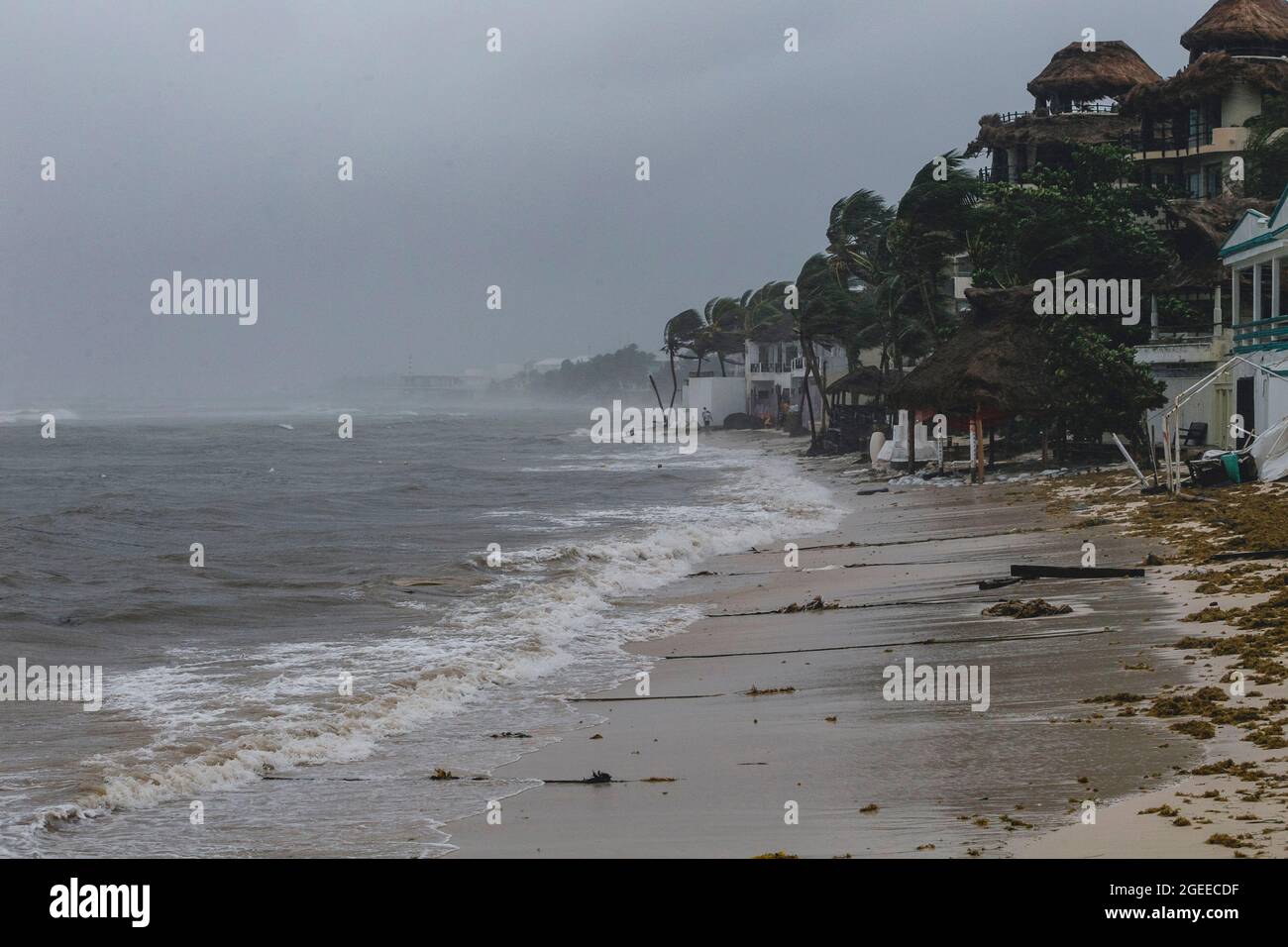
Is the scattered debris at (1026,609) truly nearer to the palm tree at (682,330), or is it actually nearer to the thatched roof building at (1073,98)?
the thatched roof building at (1073,98)

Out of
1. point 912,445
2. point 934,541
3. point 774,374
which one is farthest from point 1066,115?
point 774,374

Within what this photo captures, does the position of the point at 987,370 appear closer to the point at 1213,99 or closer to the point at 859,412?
the point at 1213,99

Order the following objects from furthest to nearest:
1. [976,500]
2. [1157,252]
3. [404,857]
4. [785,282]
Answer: [785,282] < [1157,252] < [976,500] < [404,857]

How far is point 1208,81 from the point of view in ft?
160

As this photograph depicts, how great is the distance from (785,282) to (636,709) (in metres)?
93.6

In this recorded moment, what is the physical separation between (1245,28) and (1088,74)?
5.94m

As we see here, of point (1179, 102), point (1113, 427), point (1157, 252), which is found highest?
point (1179, 102)

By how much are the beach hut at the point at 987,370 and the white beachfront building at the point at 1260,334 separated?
4.79m

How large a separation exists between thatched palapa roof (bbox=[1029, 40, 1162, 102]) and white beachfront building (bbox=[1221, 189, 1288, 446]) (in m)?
22.4

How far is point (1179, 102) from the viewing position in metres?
50.2

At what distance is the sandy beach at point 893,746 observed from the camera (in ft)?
24.2

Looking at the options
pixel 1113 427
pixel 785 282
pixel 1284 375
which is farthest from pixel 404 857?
pixel 785 282

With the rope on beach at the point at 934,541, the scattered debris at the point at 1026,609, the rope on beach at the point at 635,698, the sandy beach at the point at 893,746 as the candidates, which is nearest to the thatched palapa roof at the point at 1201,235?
the rope on beach at the point at 934,541

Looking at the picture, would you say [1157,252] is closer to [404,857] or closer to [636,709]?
[636,709]
